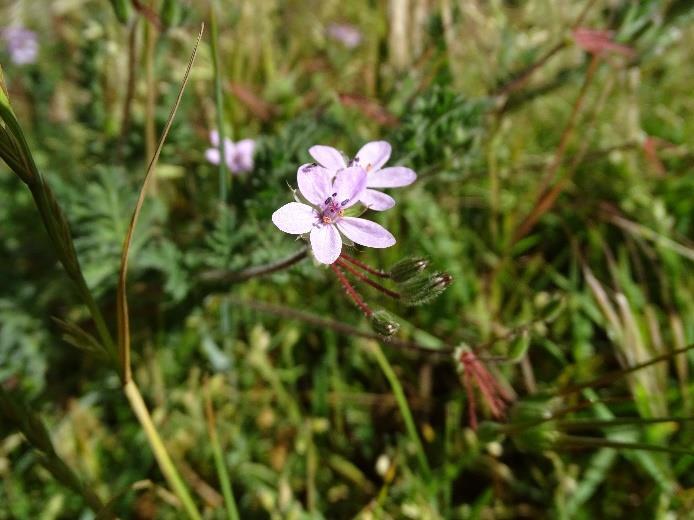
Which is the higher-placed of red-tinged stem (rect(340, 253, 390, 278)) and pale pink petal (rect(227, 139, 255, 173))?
pale pink petal (rect(227, 139, 255, 173))

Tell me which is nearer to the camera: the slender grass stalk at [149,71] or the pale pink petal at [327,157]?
the pale pink petal at [327,157]

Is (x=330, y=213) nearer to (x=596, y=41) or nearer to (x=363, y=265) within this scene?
(x=363, y=265)

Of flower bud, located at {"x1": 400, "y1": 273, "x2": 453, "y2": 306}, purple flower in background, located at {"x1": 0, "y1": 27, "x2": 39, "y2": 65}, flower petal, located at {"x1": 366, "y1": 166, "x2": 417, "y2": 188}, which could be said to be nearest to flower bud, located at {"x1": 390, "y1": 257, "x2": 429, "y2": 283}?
flower bud, located at {"x1": 400, "y1": 273, "x2": 453, "y2": 306}

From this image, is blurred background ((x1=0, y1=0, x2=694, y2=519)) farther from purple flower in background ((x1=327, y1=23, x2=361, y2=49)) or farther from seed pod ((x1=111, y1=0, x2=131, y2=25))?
purple flower in background ((x1=327, y1=23, x2=361, y2=49))

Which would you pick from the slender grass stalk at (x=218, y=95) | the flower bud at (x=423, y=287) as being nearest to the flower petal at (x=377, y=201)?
the flower bud at (x=423, y=287)

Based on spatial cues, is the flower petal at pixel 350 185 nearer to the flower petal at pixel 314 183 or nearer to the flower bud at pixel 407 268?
the flower petal at pixel 314 183

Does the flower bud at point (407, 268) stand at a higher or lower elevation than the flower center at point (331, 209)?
lower
